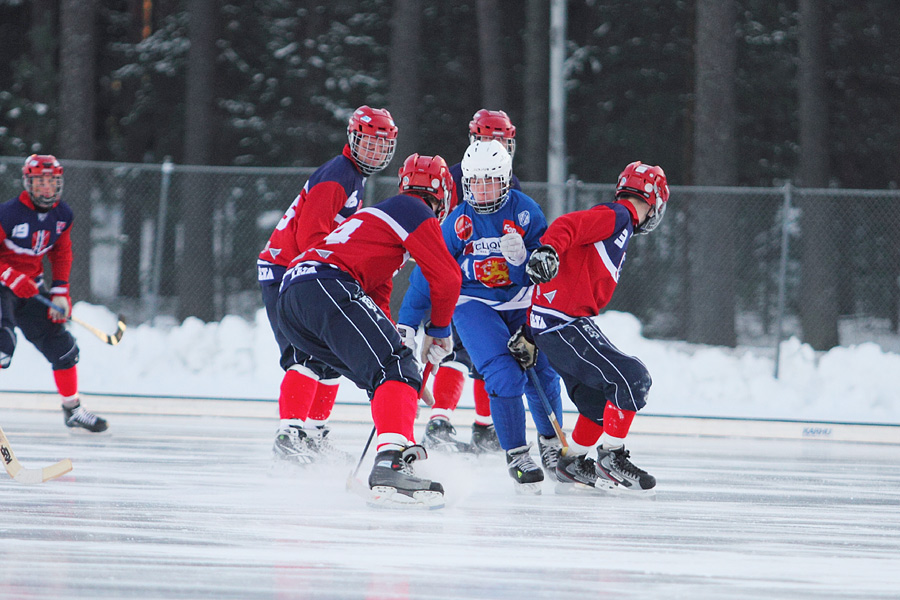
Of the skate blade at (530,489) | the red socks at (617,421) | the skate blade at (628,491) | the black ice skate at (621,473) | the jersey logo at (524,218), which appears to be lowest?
the skate blade at (628,491)

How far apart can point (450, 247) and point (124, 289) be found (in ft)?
46.4

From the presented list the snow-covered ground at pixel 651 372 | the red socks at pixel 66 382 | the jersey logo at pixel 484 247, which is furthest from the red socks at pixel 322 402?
the snow-covered ground at pixel 651 372

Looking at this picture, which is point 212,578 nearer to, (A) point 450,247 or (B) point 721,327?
(A) point 450,247

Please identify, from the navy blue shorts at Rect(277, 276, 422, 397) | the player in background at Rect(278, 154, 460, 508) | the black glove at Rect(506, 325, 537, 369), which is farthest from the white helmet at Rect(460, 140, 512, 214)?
the navy blue shorts at Rect(277, 276, 422, 397)

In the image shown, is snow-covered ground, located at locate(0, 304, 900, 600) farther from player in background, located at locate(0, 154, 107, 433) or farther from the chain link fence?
the chain link fence

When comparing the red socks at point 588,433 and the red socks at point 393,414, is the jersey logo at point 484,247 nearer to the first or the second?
the red socks at point 588,433

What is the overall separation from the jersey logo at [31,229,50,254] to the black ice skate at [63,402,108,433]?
3.61 ft

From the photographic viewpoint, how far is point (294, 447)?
5.68 metres

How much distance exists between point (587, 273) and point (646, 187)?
52 cm

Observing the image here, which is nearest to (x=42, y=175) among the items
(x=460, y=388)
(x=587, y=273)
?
(x=460, y=388)

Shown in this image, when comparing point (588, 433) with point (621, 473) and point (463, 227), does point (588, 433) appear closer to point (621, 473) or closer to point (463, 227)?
point (621, 473)

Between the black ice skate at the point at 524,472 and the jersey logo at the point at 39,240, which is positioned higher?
the jersey logo at the point at 39,240

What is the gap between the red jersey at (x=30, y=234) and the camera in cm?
724

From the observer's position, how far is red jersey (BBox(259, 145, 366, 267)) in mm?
5410
